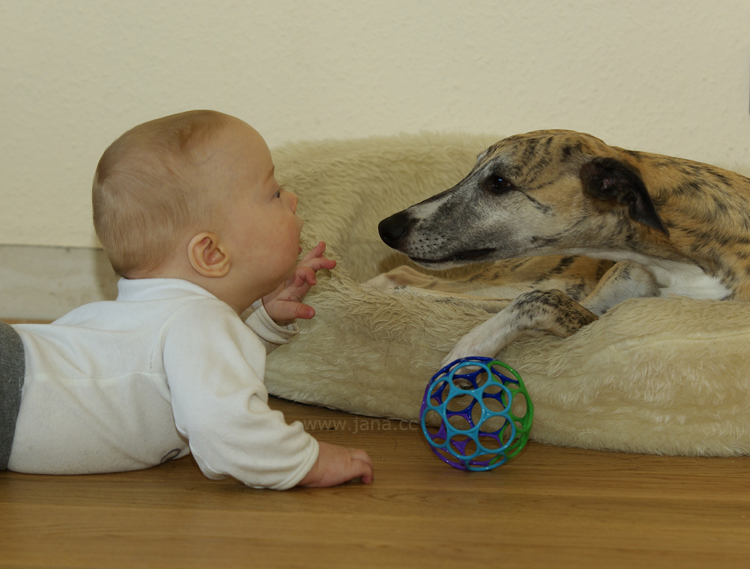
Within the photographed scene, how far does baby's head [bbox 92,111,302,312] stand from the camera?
1319 mm

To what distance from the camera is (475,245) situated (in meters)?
1.88

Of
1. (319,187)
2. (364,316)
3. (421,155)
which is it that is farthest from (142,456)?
(421,155)

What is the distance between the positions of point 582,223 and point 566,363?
39 centimetres

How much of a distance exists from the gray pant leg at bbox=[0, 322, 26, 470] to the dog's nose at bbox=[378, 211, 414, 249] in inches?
40.1

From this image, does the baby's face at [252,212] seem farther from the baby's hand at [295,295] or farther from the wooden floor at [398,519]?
the wooden floor at [398,519]

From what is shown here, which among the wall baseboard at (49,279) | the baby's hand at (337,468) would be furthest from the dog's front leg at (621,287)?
the wall baseboard at (49,279)

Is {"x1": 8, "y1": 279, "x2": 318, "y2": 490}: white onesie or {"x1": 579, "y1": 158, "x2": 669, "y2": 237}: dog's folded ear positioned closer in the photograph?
{"x1": 8, "y1": 279, "x2": 318, "y2": 490}: white onesie

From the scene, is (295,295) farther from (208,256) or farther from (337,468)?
(337,468)

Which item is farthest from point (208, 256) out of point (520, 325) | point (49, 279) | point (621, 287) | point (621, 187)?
point (49, 279)

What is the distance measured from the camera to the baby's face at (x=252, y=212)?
54.2 inches

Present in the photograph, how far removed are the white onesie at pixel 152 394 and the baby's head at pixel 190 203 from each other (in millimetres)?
67

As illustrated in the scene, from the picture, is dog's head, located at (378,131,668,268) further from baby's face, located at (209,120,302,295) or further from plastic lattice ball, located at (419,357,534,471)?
baby's face, located at (209,120,302,295)

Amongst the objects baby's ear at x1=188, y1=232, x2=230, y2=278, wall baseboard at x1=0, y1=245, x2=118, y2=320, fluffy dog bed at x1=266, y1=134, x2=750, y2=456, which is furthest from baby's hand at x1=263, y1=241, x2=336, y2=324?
wall baseboard at x1=0, y1=245, x2=118, y2=320

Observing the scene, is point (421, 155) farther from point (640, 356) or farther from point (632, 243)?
point (640, 356)
